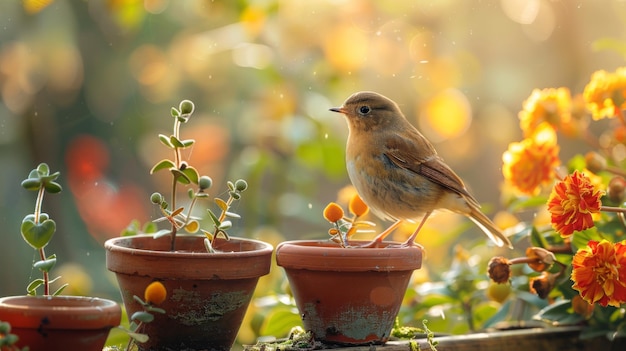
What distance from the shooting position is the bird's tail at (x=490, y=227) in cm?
256

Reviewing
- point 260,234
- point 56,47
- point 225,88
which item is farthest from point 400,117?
point 56,47

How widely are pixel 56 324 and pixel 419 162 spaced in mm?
1264

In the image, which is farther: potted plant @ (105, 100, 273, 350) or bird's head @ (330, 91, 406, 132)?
bird's head @ (330, 91, 406, 132)

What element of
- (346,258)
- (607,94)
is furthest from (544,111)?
(346,258)

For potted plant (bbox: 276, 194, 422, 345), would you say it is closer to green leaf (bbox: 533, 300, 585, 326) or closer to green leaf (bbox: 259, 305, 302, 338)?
green leaf (bbox: 259, 305, 302, 338)

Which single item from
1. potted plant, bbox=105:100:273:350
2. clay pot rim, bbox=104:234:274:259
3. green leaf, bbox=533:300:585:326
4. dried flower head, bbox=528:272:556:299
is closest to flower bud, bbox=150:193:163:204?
potted plant, bbox=105:100:273:350

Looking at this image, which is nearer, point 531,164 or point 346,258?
point 346,258

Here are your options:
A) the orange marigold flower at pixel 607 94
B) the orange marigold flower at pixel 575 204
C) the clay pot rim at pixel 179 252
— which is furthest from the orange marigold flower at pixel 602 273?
the clay pot rim at pixel 179 252

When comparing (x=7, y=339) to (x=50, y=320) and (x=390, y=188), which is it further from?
(x=390, y=188)

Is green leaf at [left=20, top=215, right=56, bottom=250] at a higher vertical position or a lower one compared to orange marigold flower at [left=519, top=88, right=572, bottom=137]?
higher

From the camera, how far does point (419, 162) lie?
2.46 meters

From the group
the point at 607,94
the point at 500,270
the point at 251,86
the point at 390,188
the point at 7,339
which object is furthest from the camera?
the point at 251,86

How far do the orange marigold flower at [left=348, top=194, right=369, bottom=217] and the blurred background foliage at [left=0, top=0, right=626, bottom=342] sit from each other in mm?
896

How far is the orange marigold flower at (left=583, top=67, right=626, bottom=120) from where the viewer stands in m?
2.48
